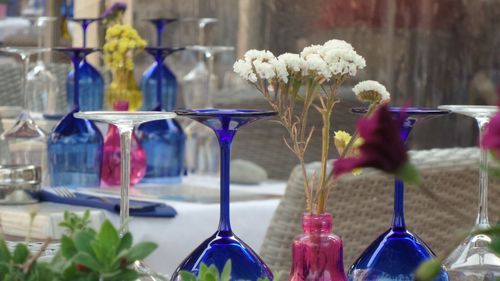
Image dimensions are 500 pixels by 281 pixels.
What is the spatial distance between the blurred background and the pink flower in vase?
0.70m

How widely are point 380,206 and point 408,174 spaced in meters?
1.56

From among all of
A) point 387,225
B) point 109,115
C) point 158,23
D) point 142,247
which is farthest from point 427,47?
point 142,247

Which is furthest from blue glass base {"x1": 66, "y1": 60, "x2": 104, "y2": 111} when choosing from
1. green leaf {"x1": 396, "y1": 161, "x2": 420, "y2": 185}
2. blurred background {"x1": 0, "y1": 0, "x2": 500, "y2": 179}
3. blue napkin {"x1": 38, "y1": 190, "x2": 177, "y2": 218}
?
green leaf {"x1": 396, "y1": 161, "x2": 420, "y2": 185}

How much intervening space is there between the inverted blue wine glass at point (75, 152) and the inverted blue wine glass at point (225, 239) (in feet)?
4.60

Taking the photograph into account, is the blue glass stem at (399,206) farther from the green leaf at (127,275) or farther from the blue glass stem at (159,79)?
the blue glass stem at (159,79)

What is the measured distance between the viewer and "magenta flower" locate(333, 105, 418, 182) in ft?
1.61

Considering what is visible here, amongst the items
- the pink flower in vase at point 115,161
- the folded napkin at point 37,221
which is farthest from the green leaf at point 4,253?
the pink flower in vase at point 115,161

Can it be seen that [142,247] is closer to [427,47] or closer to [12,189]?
[12,189]

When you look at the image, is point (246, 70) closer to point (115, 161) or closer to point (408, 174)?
point (408, 174)

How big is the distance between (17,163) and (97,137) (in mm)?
187

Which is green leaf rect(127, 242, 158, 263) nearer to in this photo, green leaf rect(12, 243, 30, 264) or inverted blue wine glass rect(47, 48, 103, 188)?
green leaf rect(12, 243, 30, 264)

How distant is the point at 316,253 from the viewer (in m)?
1.05

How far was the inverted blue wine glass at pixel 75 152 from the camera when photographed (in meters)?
2.52

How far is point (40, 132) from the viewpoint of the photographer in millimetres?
2438
